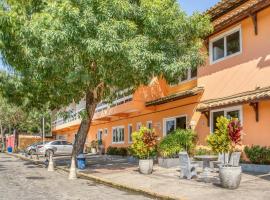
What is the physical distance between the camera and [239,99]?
628 inches

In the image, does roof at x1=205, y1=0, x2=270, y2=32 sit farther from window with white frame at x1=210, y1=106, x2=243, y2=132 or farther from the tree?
window with white frame at x1=210, y1=106, x2=243, y2=132

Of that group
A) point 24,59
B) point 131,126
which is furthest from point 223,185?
point 131,126

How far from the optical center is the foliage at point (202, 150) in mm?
18225

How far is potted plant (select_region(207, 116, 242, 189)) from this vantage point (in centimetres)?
1120

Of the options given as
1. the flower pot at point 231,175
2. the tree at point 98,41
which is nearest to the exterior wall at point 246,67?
the tree at point 98,41

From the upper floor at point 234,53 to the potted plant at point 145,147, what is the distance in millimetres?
3917

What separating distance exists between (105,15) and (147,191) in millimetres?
7315

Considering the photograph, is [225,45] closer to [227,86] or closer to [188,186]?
[227,86]

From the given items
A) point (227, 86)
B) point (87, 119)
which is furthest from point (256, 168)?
point (87, 119)

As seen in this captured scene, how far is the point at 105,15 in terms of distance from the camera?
1526cm

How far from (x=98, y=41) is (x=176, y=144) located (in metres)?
7.12

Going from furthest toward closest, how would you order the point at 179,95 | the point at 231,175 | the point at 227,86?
the point at 179,95 → the point at 227,86 → the point at 231,175

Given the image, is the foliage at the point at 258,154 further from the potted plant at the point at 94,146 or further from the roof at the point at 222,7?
the potted plant at the point at 94,146

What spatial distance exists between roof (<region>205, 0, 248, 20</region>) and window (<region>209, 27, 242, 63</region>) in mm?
1319
